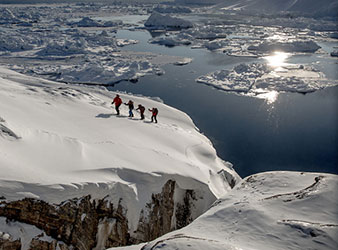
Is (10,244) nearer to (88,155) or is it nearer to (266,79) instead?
(88,155)

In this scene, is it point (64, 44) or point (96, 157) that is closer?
point (96, 157)

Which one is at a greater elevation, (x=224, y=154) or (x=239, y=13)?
(x=239, y=13)

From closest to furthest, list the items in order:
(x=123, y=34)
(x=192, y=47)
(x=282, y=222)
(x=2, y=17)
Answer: (x=282, y=222), (x=192, y=47), (x=123, y=34), (x=2, y=17)

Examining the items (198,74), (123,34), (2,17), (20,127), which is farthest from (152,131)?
(2,17)

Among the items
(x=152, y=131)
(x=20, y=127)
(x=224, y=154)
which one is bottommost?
(x=224, y=154)

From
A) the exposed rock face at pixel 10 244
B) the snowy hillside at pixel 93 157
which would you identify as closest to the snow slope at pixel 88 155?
the snowy hillside at pixel 93 157

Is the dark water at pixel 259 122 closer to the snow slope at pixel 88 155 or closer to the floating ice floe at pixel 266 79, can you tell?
the floating ice floe at pixel 266 79

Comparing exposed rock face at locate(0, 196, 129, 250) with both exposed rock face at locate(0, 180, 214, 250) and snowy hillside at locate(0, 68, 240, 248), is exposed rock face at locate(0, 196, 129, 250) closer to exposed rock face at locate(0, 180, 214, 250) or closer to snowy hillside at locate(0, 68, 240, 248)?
exposed rock face at locate(0, 180, 214, 250)

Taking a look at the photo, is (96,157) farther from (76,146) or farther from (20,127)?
(20,127)

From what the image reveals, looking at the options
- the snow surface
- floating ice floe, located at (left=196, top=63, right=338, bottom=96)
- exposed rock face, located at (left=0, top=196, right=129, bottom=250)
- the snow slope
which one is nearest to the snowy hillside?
the snow slope
